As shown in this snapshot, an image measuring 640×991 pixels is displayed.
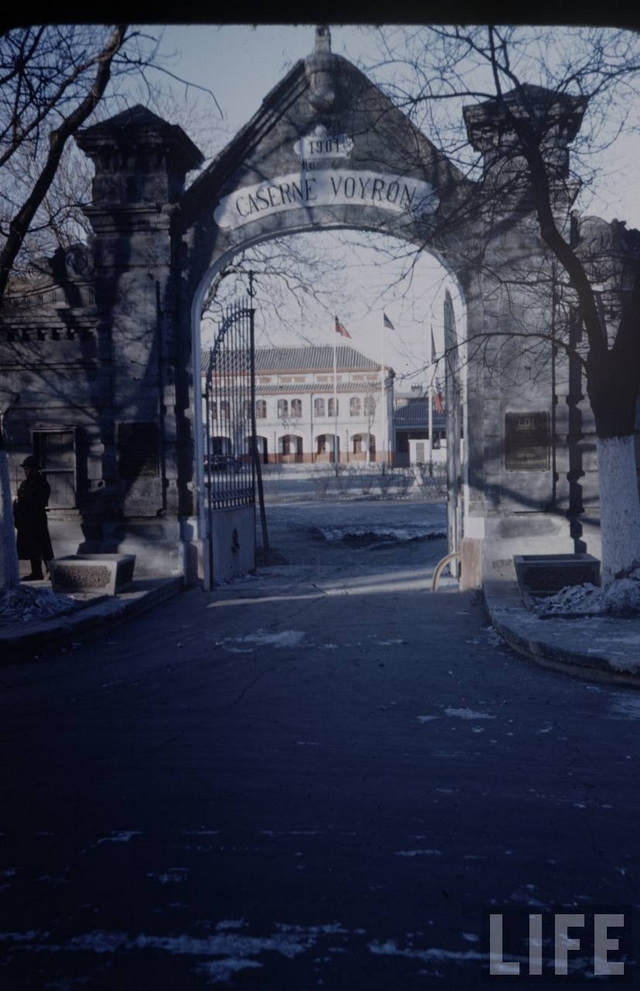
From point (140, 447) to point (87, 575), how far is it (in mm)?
2155

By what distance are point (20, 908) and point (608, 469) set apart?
23.0 ft

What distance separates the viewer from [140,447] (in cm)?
1141

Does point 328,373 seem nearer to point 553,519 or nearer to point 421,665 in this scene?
Result: point 553,519

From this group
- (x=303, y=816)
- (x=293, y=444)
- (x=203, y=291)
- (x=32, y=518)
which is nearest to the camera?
(x=303, y=816)

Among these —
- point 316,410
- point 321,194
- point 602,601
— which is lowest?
point 602,601

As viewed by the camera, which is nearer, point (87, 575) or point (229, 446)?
point (87, 575)

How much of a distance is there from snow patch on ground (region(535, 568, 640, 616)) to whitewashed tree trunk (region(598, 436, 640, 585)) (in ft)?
0.54

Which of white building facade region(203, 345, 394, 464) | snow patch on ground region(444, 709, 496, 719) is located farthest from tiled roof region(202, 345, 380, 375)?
snow patch on ground region(444, 709, 496, 719)

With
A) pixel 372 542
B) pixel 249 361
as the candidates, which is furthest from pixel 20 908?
pixel 372 542

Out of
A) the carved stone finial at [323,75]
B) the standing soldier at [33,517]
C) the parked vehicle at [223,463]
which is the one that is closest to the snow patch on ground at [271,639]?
the parked vehicle at [223,463]

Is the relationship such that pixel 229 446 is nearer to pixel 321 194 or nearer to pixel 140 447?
pixel 140 447

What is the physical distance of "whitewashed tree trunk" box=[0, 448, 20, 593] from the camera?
8875 millimetres

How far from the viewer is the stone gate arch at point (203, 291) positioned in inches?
432

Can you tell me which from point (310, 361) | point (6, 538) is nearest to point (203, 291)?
point (6, 538)
